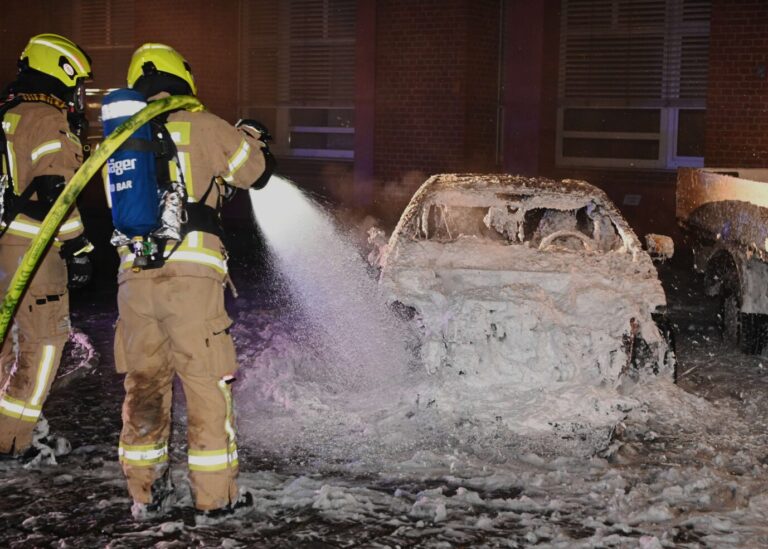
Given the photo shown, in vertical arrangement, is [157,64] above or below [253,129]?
above

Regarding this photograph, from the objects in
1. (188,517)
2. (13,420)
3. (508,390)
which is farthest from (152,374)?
(508,390)

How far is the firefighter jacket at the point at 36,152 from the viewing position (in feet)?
18.5

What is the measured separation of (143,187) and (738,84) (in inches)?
421

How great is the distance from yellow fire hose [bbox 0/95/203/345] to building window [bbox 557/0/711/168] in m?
11.1

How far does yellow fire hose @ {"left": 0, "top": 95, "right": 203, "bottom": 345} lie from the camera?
182 inches

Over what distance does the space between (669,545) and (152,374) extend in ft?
8.32

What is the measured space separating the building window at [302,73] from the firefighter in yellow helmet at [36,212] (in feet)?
37.3

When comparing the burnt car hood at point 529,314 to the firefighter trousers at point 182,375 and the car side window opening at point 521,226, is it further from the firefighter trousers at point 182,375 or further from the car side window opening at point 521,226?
the firefighter trousers at point 182,375

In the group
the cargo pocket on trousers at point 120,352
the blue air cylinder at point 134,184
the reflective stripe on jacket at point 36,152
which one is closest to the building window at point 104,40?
the reflective stripe on jacket at point 36,152

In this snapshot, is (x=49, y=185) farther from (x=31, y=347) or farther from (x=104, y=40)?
(x=104, y=40)

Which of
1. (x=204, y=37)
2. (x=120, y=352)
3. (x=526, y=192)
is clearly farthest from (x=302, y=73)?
(x=120, y=352)

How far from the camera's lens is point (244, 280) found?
12.2 metres

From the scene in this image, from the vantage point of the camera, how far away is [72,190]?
4.85 meters

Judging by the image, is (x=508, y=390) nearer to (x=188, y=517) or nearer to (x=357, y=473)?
(x=357, y=473)
